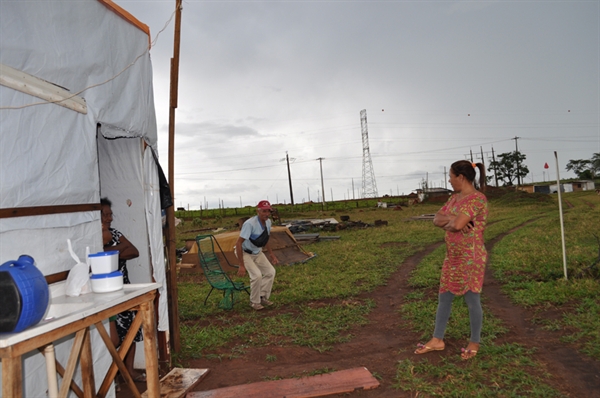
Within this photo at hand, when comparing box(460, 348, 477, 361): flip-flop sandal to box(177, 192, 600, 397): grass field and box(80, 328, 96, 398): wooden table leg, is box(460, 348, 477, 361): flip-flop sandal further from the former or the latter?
box(80, 328, 96, 398): wooden table leg

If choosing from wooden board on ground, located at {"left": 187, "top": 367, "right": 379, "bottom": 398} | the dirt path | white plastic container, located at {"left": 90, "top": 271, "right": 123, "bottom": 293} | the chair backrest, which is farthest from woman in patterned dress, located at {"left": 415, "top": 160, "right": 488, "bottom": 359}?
the chair backrest

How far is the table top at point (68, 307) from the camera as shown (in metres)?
2.19

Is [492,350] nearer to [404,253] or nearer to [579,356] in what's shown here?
[579,356]

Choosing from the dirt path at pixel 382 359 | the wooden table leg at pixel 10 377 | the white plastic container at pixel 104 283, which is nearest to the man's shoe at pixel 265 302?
the dirt path at pixel 382 359

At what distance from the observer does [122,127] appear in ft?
14.6

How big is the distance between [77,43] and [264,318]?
4551 mm

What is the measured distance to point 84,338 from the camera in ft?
9.74

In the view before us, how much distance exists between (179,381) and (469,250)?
318 centimetres

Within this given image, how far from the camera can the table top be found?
219 centimetres

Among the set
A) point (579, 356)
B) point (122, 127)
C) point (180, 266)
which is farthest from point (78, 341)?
point (180, 266)

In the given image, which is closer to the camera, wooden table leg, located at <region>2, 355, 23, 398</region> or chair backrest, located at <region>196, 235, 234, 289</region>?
wooden table leg, located at <region>2, 355, 23, 398</region>

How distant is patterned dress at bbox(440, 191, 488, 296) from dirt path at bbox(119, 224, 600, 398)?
880 millimetres

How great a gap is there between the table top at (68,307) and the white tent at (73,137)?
0.44m

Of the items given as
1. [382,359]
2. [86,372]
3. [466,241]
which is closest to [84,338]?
[86,372]
